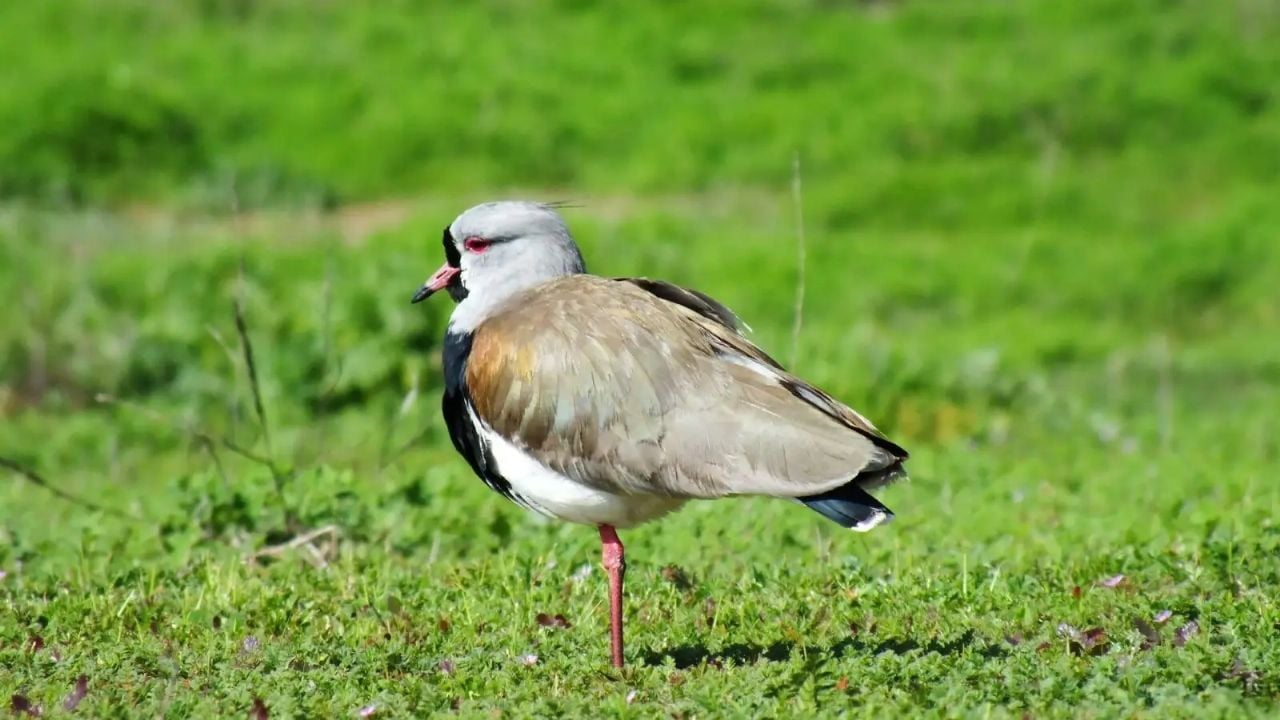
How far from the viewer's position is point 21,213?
608 inches

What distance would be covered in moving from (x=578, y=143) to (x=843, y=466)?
Answer: 13.5 meters

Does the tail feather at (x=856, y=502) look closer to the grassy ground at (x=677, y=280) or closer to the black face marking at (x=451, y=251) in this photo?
the grassy ground at (x=677, y=280)

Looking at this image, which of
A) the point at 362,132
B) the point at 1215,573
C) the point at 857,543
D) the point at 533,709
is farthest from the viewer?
the point at 362,132

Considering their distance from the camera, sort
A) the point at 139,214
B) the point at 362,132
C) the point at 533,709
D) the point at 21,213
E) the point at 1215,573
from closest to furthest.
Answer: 1. the point at 533,709
2. the point at 1215,573
3. the point at 21,213
4. the point at 139,214
5. the point at 362,132

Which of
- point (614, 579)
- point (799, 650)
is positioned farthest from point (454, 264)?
point (799, 650)

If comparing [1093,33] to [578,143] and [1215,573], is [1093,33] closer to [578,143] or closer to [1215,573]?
[578,143]

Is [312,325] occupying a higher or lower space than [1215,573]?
lower

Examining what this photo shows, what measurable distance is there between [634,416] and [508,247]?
109 centimetres

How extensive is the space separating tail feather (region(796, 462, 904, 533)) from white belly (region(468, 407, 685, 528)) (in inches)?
21.1

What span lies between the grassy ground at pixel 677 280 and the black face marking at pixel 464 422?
1.80 ft

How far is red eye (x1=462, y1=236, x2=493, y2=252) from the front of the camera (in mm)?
7062

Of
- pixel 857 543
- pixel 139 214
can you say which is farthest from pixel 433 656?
pixel 139 214

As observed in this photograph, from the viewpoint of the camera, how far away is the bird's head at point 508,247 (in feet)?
23.0

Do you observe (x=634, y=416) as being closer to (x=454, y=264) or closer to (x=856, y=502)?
(x=856, y=502)
